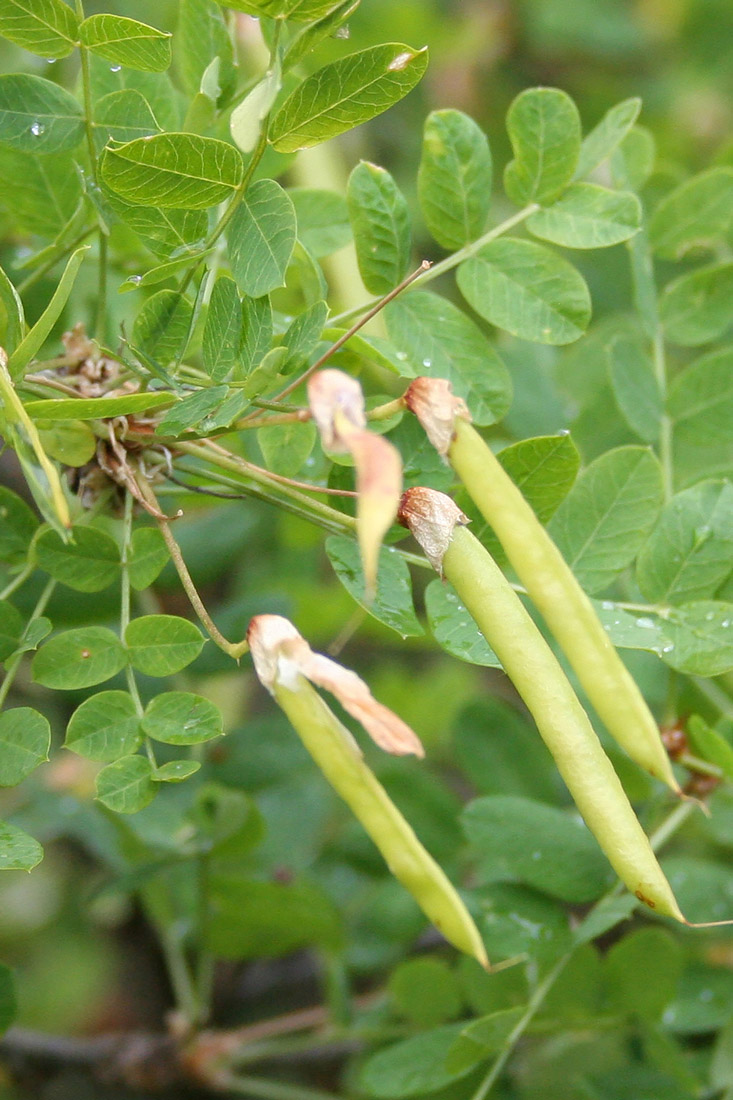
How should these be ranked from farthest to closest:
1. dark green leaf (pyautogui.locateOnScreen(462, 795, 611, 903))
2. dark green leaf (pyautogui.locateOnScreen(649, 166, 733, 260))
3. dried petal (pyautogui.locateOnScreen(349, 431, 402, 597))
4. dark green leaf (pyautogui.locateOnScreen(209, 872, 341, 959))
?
dark green leaf (pyautogui.locateOnScreen(209, 872, 341, 959)) < dark green leaf (pyautogui.locateOnScreen(649, 166, 733, 260)) < dark green leaf (pyautogui.locateOnScreen(462, 795, 611, 903)) < dried petal (pyautogui.locateOnScreen(349, 431, 402, 597))

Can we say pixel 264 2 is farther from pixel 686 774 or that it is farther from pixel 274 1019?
pixel 274 1019

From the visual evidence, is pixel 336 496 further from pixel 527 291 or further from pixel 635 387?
pixel 635 387

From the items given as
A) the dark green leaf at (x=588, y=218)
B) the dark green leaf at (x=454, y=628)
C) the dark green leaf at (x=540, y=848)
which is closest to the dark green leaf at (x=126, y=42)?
the dark green leaf at (x=588, y=218)

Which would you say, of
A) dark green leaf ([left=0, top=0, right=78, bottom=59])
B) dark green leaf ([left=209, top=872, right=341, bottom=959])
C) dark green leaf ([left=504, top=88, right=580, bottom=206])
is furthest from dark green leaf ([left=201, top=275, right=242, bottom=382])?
dark green leaf ([left=209, top=872, right=341, bottom=959])

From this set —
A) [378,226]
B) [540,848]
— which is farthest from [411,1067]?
[378,226]

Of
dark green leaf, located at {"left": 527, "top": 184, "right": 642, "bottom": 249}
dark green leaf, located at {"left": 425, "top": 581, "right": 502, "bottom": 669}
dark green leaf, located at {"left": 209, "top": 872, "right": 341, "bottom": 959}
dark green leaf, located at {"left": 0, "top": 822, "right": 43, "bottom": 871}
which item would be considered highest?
dark green leaf, located at {"left": 527, "top": 184, "right": 642, "bottom": 249}

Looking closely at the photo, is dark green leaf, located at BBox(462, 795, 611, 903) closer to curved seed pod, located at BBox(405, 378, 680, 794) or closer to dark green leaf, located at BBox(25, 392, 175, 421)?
curved seed pod, located at BBox(405, 378, 680, 794)

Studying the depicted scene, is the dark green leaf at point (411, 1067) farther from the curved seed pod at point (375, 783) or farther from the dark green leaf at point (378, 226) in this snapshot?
the dark green leaf at point (378, 226)
